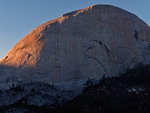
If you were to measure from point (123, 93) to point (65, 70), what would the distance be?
680 cm

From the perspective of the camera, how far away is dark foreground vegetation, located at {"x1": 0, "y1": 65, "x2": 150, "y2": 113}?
70.3 ft

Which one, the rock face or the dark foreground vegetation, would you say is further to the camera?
the rock face

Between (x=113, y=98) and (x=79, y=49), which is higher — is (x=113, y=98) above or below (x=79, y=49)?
below

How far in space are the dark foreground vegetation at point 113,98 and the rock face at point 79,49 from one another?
1.73 meters

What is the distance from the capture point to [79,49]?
28.6m

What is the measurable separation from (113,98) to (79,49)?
26.3 ft

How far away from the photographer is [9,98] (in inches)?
994

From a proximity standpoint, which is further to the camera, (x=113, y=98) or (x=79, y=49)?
(x=79, y=49)

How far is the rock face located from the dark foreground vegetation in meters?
1.73

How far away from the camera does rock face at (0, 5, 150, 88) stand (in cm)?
2695

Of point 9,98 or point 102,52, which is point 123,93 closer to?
point 102,52

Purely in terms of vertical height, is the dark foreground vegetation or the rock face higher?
the rock face

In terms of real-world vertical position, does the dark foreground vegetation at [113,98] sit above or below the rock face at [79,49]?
below

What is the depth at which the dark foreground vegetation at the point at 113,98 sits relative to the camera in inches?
843
